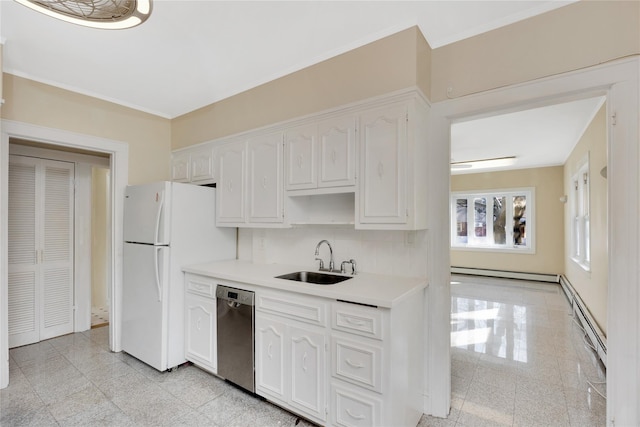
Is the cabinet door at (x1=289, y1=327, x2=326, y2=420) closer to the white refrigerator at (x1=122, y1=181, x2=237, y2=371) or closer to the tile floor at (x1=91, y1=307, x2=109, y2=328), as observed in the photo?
the white refrigerator at (x1=122, y1=181, x2=237, y2=371)

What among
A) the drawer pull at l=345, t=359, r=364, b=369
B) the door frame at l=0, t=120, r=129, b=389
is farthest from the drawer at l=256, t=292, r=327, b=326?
the door frame at l=0, t=120, r=129, b=389

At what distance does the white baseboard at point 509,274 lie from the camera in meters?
6.68

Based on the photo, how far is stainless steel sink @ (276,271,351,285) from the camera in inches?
97.7

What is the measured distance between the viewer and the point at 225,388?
2518mm

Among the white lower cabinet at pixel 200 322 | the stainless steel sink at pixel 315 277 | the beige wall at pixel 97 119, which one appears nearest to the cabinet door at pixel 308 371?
the stainless steel sink at pixel 315 277

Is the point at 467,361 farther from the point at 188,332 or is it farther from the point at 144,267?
the point at 144,267

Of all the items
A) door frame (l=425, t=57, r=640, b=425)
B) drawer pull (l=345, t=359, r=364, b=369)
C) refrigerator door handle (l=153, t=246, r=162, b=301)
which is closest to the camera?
door frame (l=425, t=57, r=640, b=425)

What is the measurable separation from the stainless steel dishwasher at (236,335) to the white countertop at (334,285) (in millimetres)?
142

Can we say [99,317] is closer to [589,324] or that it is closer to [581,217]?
[589,324]

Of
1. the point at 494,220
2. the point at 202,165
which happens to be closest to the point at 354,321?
the point at 202,165

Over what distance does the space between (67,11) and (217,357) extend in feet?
8.19

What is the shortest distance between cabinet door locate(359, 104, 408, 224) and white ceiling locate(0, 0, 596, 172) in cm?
61

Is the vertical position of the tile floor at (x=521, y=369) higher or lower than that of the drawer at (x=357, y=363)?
lower

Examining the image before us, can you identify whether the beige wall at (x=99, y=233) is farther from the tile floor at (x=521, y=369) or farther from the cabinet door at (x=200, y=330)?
the tile floor at (x=521, y=369)
